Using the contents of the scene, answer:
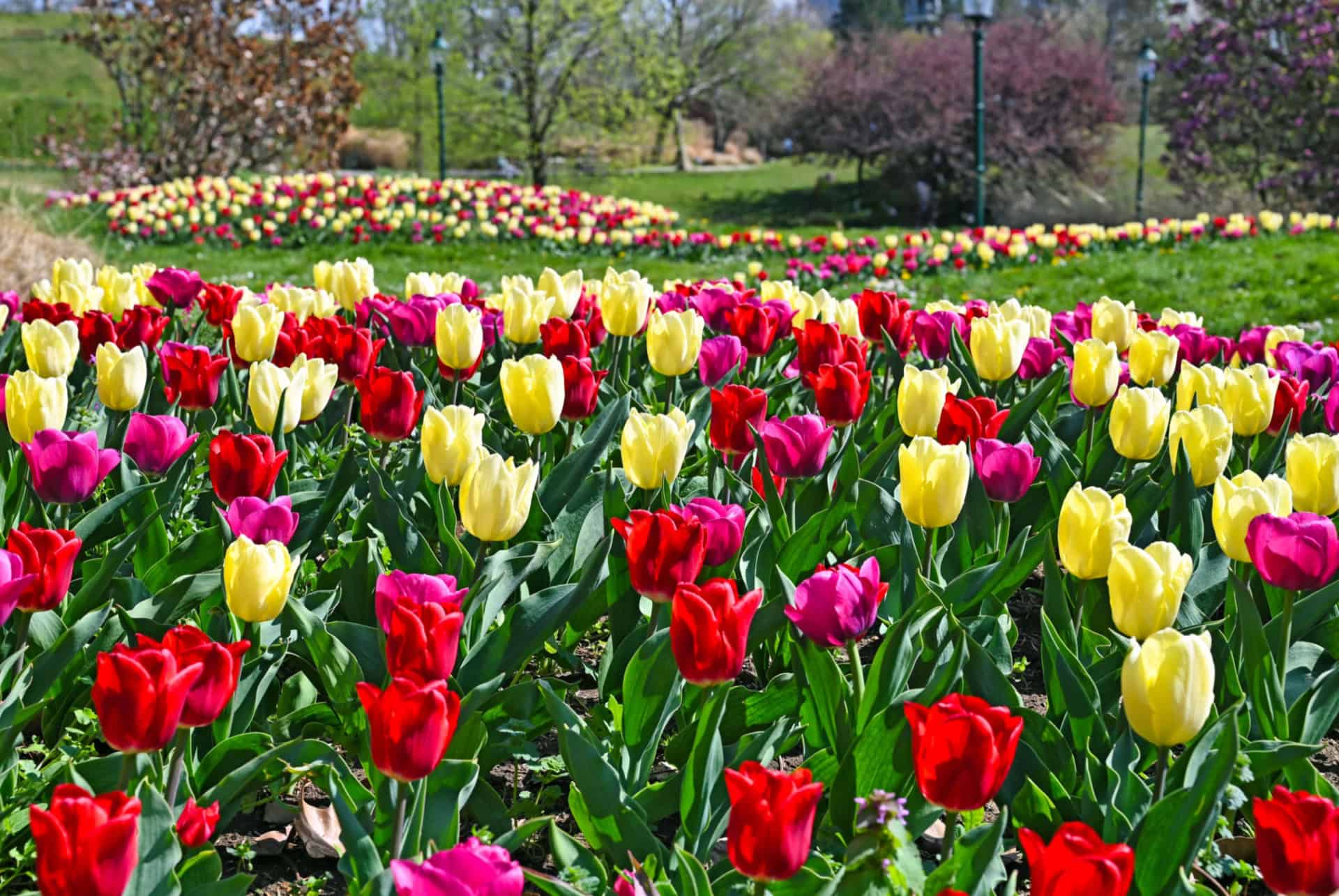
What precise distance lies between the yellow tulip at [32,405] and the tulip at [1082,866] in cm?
197

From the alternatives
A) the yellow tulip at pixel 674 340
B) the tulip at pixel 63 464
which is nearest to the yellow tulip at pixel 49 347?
the tulip at pixel 63 464

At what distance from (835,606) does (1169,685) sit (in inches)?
16.7

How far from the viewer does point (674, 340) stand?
2.95 meters

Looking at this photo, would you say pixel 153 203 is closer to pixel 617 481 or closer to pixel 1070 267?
pixel 1070 267

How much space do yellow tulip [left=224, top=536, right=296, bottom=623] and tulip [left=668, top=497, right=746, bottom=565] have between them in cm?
58

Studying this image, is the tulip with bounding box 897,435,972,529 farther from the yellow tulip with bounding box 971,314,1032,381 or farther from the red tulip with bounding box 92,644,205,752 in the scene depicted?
the red tulip with bounding box 92,644,205,752

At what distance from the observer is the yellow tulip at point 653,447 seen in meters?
2.19

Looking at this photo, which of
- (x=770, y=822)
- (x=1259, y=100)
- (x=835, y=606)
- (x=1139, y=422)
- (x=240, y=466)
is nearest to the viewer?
(x=770, y=822)

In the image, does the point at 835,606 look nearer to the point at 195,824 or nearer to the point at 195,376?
the point at 195,824

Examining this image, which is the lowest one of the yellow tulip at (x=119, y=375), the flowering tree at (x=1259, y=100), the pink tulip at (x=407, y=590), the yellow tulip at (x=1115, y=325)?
the pink tulip at (x=407, y=590)

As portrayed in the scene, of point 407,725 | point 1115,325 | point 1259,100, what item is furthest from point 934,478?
point 1259,100

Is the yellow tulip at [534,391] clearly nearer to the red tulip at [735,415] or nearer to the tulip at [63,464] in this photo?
the red tulip at [735,415]

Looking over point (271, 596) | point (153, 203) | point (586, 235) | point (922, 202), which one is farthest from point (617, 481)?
point (922, 202)

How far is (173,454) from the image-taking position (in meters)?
2.38
